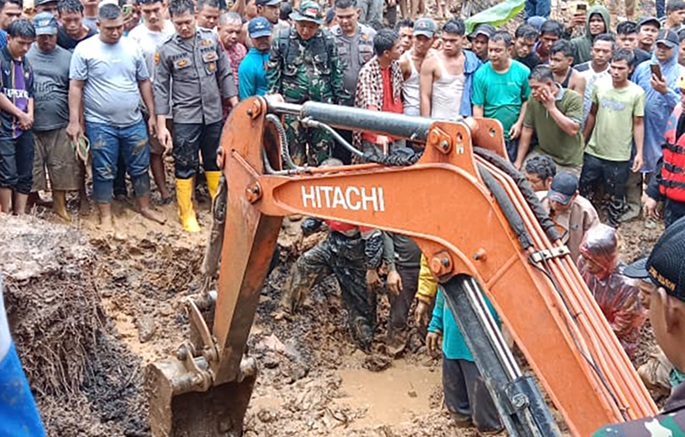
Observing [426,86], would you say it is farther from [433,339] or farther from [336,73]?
[433,339]

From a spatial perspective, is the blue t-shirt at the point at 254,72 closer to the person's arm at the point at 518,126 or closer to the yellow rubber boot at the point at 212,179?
the yellow rubber boot at the point at 212,179

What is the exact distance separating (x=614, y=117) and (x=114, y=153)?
4700 mm

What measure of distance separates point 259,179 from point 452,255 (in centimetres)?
123

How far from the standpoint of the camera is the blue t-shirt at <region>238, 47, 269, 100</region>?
739cm

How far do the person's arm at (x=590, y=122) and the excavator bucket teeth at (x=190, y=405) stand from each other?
15.8ft

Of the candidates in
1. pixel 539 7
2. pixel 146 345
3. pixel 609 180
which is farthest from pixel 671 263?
pixel 539 7

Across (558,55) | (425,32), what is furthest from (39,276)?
(558,55)

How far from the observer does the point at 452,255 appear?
9.46 feet

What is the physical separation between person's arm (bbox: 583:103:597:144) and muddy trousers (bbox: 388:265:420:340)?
2880 millimetres

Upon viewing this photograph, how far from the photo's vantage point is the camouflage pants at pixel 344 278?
239 inches

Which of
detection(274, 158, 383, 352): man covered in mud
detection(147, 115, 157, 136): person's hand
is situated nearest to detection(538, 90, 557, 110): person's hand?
detection(274, 158, 383, 352): man covered in mud

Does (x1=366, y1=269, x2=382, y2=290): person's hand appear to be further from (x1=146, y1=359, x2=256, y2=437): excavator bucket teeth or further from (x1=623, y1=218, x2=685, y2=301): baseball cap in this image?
(x1=623, y1=218, x2=685, y2=301): baseball cap

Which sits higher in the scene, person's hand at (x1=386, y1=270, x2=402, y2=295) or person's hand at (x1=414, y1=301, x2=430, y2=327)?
person's hand at (x1=386, y1=270, x2=402, y2=295)

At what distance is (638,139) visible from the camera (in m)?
7.85
